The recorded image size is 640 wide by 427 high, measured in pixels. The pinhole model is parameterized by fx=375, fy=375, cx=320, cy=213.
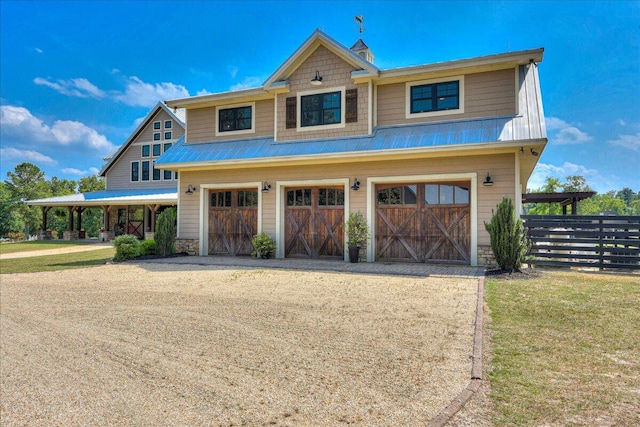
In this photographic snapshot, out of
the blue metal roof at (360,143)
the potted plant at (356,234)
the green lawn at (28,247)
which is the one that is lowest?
the green lawn at (28,247)

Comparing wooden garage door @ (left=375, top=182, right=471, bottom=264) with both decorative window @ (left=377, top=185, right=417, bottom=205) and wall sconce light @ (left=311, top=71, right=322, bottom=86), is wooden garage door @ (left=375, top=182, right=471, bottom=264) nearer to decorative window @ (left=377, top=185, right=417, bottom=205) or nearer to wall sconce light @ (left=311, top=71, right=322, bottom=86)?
decorative window @ (left=377, top=185, right=417, bottom=205)

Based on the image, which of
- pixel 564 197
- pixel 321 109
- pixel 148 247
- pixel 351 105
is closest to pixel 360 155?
pixel 351 105

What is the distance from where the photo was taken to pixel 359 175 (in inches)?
468

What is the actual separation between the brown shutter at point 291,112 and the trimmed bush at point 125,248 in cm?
687

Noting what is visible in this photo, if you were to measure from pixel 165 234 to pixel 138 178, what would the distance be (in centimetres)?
1577

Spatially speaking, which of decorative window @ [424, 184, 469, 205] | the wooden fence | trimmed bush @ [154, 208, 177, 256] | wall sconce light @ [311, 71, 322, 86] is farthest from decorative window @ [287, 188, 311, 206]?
the wooden fence

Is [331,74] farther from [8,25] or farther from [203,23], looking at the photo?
[8,25]

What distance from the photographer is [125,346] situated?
4.63m

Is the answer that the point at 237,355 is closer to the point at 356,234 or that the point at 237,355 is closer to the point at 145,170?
the point at 356,234

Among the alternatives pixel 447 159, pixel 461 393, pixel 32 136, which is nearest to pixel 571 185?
pixel 447 159

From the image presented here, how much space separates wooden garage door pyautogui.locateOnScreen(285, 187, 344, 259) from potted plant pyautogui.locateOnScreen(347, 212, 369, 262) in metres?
0.74

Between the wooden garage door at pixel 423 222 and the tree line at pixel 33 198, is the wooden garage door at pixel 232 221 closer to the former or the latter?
the wooden garage door at pixel 423 222

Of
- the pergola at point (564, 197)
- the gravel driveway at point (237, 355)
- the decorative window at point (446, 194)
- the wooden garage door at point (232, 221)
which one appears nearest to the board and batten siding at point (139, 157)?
the wooden garage door at point (232, 221)

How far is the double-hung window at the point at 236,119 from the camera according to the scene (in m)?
14.2
